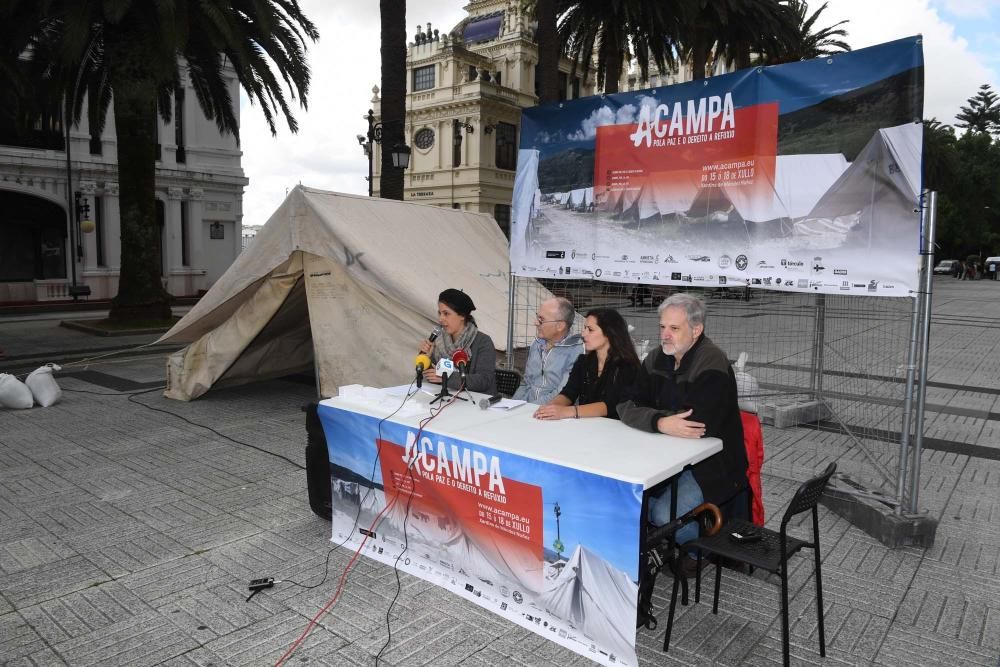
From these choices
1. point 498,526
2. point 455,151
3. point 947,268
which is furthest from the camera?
point 947,268

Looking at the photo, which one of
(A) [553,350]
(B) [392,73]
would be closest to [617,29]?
(B) [392,73]

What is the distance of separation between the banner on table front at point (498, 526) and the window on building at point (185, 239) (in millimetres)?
26162

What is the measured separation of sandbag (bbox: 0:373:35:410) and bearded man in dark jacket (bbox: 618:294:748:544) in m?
7.65

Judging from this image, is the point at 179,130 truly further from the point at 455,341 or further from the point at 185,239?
the point at 455,341

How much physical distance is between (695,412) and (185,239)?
28.2 meters

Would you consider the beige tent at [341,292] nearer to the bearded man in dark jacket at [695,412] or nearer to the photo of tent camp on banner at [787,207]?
→ the photo of tent camp on banner at [787,207]

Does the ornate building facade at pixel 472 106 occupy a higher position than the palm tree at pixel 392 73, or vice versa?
the ornate building facade at pixel 472 106

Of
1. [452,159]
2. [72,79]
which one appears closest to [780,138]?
[72,79]

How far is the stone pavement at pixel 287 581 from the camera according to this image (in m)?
3.34

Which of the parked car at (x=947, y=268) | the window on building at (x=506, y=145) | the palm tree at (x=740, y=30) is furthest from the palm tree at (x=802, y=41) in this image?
the parked car at (x=947, y=268)

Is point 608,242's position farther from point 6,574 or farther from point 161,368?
point 161,368

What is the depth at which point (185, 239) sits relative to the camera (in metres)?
27.8

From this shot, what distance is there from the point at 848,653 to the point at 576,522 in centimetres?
150

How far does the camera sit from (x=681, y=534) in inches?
147
